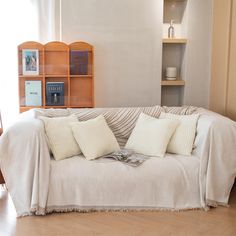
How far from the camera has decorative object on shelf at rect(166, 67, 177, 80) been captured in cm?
434

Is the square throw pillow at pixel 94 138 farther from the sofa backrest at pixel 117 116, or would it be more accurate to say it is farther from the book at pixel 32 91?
the book at pixel 32 91

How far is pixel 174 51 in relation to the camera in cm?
445

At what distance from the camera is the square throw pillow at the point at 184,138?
3.32 meters

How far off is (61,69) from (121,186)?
1.71 m

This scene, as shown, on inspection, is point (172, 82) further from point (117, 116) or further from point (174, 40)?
point (117, 116)

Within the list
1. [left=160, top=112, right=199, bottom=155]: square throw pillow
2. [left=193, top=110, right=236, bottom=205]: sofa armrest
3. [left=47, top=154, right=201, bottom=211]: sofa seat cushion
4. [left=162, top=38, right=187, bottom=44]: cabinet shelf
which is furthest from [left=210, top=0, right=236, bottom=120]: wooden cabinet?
[left=47, top=154, right=201, bottom=211]: sofa seat cushion

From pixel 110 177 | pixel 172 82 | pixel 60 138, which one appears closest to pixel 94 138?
pixel 60 138

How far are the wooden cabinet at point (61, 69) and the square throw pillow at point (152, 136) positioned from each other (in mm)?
871

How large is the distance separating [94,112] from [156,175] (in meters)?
1.00

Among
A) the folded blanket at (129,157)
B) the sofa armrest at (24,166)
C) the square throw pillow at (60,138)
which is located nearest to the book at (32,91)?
the square throw pillow at (60,138)

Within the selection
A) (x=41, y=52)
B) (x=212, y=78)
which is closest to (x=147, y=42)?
(x=212, y=78)

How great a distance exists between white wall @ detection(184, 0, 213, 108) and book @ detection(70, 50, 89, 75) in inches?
46.9

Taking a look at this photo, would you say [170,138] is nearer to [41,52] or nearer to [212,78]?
[212,78]

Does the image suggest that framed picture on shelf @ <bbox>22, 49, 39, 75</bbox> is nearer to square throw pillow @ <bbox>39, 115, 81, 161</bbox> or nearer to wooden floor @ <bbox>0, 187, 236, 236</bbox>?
square throw pillow @ <bbox>39, 115, 81, 161</bbox>
